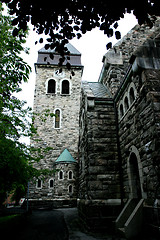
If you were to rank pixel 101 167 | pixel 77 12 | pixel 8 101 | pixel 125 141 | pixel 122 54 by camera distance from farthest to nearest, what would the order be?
1. pixel 122 54
2. pixel 101 167
3. pixel 125 141
4. pixel 8 101
5. pixel 77 12

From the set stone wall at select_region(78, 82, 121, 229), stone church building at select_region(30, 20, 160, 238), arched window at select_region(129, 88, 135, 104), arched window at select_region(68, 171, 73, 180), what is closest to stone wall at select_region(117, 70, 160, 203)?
stone church building at select_region(30, 20, 160, 238)

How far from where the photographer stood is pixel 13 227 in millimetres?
7418

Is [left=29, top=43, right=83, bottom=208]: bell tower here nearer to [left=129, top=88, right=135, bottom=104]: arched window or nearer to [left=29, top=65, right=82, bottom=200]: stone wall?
[left=29, top=65, right=82, bottom=200]: stone wall

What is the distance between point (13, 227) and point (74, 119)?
59.0 ft

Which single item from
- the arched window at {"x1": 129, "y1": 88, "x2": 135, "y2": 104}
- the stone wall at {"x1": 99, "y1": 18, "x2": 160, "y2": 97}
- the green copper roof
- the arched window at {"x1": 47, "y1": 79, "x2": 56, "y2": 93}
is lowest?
the green copper roof

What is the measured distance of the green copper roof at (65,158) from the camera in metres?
20.8

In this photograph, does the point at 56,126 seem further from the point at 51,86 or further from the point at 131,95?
the point at 131,95

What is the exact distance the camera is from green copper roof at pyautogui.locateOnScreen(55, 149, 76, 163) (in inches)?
819

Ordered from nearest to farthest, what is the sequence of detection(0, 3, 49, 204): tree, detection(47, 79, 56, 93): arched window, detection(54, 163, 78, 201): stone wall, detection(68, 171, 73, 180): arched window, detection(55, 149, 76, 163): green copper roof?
detection(0, 3, 49, 204): tree, detection(54, 163, 78, 201): stone wall, detection(68, 171, 73, 180): arched window, detection(55, 149, 76, 163): green copper roof, detection(47, 79, 56, 93): arched window

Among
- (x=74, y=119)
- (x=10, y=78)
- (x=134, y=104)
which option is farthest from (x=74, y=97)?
(x=10, y=78)

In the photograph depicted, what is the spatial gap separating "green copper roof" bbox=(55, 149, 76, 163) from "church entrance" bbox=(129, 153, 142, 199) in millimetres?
14398

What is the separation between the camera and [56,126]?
2423 centimetres

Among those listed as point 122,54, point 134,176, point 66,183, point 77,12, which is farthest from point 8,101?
point 66,183

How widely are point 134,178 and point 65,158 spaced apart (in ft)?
48.8
